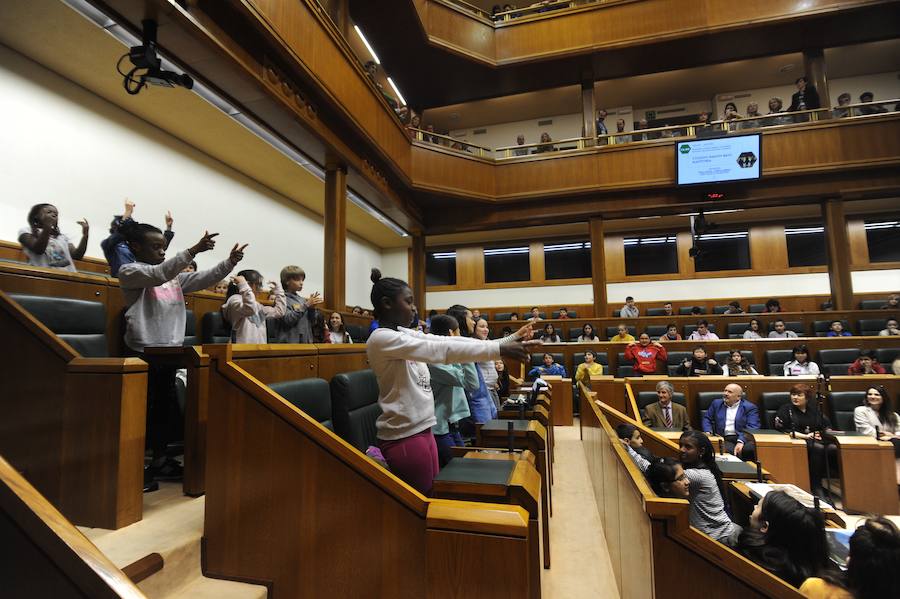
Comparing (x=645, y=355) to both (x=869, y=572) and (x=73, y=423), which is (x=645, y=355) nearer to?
(x=869, y=572)

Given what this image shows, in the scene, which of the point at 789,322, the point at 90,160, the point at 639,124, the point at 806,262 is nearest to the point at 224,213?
the point at 90,160

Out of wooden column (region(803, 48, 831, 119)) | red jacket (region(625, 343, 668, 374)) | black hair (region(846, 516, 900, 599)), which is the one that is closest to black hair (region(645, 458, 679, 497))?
black hair (region(846, 516, 900, 599))

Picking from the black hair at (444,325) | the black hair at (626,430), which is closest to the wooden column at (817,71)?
the black hair at (626,430)

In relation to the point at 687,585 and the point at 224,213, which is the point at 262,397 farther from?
the point at 224,213

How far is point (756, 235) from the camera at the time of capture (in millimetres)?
7273

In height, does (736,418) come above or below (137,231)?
below

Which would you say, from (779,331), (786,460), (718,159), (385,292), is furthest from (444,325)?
(718,159)

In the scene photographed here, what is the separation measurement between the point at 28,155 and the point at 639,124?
8.14 meters

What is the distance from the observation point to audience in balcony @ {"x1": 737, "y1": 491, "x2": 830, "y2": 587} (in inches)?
48.8

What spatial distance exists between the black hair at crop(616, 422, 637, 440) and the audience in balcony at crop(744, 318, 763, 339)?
128 inches

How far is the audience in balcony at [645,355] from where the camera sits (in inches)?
169

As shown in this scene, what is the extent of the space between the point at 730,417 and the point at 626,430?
1.09 metres

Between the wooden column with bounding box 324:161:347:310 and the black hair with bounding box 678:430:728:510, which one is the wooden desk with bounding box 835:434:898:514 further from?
the wooden column with bounding box 324:161:347:310

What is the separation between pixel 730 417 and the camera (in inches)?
121
